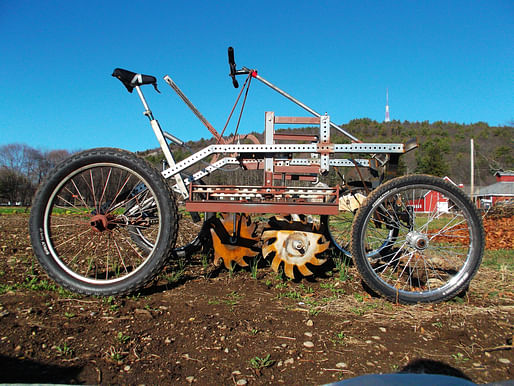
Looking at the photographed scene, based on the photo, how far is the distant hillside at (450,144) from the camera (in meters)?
62.5

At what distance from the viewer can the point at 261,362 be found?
73.5 inches

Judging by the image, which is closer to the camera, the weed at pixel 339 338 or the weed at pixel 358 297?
the weed at pixel 339 338

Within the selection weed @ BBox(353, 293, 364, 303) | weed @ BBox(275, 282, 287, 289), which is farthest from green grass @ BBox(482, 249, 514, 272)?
weed @ BBox(275, 282, 287, 289)

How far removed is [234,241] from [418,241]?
5.74 ft

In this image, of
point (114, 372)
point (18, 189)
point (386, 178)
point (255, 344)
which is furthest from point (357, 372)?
point (18, 189)

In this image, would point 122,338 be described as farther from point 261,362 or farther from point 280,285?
point 280,285

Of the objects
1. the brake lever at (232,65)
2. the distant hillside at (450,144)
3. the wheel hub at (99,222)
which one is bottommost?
the wheel hub at (99,222)

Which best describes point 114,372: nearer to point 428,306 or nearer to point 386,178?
point 428,306

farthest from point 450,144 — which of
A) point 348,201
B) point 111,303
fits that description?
point 111,303

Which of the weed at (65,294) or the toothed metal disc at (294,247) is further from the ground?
the toothed metal disc at (294,247)

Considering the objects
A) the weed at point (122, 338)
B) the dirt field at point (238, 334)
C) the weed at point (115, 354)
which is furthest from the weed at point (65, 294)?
the weed at point (115, 354)

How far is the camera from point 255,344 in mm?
2092

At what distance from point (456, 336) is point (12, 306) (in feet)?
9.95

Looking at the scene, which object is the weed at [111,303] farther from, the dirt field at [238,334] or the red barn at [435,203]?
the red barn at [435,203]
